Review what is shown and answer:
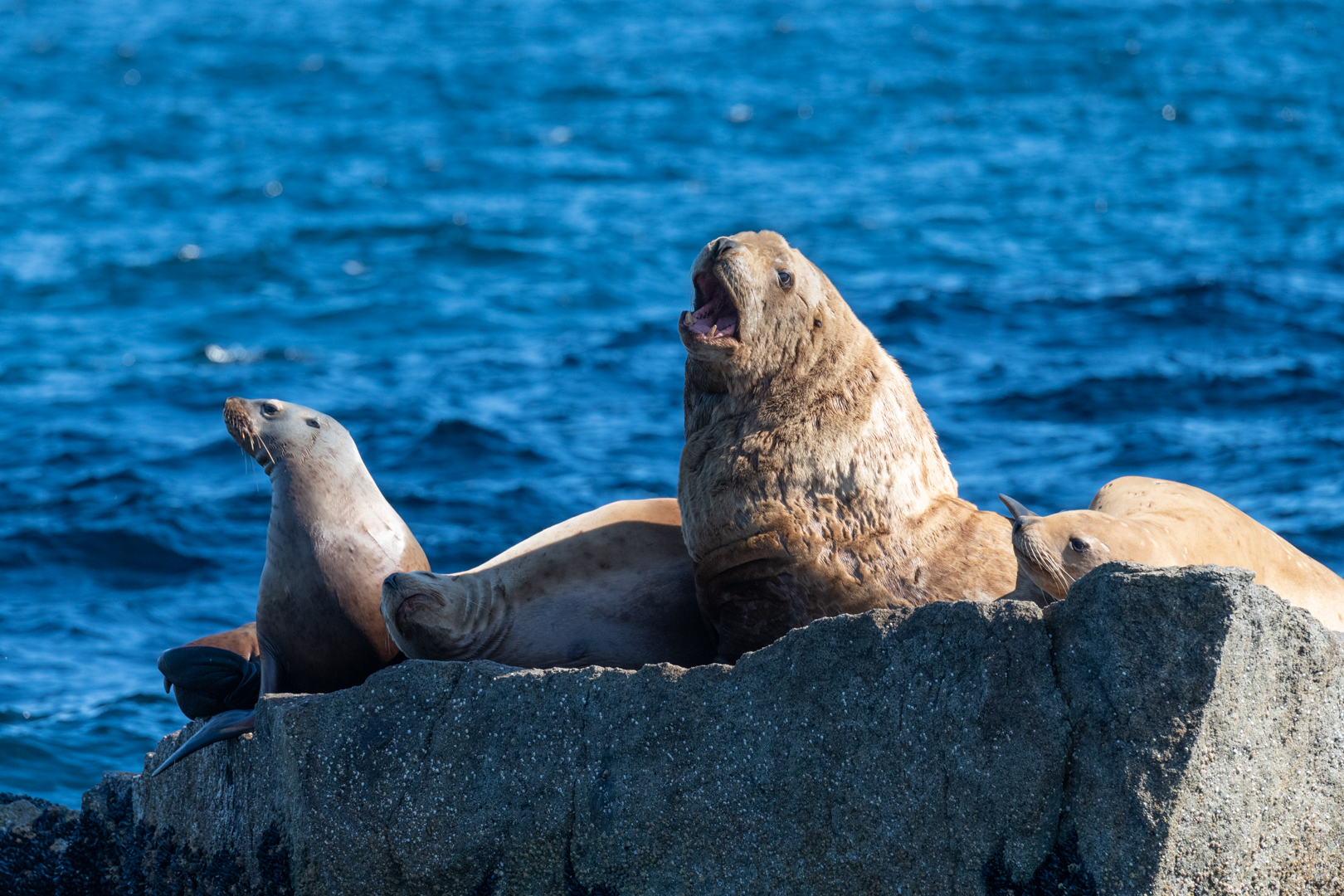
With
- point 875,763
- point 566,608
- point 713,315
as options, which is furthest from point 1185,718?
point 566,608

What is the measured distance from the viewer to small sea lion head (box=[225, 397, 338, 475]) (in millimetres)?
6277

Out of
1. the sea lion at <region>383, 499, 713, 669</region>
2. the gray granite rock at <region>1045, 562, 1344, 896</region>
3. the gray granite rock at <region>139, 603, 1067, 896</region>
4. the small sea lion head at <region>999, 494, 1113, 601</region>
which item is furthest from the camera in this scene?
the sea lion at <region>383, 499, 713, 669</region>

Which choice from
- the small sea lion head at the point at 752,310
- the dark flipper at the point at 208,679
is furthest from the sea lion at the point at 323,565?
the small sea lion head at the point at 752,310

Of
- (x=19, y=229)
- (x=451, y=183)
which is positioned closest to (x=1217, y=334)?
(x=451, y=183)

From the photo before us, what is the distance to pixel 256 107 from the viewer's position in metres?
29.5

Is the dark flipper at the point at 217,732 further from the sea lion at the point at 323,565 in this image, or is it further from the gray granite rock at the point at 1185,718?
the gray granite rock at the point at 1185,718

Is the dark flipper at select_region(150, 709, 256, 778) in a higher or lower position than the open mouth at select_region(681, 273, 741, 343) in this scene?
lower

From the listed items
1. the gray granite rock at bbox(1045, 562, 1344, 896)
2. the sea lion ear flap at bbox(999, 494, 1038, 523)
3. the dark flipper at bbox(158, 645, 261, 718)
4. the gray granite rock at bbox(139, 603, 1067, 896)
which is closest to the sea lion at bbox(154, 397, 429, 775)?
the dark flipper at bbox(158, 645, 261, 718)

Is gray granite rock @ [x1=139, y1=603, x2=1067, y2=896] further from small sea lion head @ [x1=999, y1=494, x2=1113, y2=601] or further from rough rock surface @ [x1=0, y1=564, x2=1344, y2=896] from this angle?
small sea lion head @ [x1=999, y1=494, x2=1113, y2=601]

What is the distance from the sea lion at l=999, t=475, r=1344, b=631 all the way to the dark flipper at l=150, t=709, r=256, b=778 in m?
2.65

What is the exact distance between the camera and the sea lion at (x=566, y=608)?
5.57 metres

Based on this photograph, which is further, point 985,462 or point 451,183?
point 451,183

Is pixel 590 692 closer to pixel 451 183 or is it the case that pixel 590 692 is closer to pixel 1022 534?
pixel 1022 534

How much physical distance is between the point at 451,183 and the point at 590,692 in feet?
66.5
